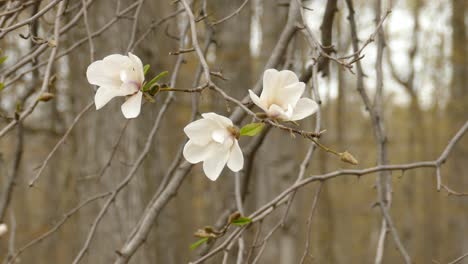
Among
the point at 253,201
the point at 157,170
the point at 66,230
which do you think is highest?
the point at 157,170

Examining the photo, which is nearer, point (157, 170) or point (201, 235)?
point (201, 235)

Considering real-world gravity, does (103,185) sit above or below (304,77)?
below

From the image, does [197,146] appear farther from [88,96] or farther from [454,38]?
[454,38]

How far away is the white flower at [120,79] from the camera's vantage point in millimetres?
1097

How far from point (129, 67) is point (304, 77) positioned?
3.18 ft

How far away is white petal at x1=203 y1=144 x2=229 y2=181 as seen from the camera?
1.12 m

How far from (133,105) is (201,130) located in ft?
0.44

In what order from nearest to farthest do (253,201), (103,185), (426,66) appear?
1. (103,185)
2. (253,201)
3. (426,66)

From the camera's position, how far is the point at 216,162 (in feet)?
3.69

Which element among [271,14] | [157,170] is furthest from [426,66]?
[157,170]

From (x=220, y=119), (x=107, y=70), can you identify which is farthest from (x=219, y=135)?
(x=107, y=70)

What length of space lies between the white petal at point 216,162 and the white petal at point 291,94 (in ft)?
0.46

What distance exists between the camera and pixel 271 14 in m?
4.38

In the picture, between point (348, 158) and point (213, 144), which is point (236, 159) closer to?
point (213, 144)
